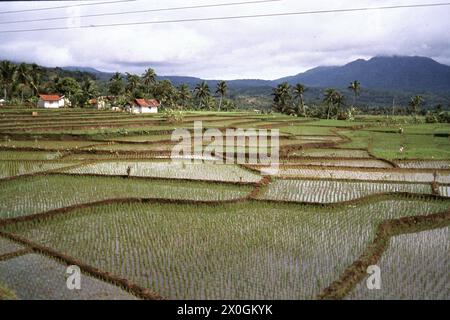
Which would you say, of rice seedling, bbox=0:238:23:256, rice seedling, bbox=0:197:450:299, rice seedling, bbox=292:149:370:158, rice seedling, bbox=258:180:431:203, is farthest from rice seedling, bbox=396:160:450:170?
rice seedling, bbox=0:238:23:256

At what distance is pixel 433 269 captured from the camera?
6.96 meters

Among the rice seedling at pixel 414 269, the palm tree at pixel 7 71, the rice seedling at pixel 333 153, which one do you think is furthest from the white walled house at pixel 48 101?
the rice seedling at pixel 414 269

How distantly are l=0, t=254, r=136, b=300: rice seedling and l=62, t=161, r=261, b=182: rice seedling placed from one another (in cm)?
685

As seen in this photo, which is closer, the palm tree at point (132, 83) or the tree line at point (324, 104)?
the tree line at point (324, 104)

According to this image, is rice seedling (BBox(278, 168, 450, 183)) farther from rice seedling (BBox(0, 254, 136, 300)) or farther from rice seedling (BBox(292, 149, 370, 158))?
rice seedling (BBox(0, 254, 136, 300))

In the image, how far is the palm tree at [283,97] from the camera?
54.8 meters

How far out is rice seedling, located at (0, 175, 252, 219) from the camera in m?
10.5

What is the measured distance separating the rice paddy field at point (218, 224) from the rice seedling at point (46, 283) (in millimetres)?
29

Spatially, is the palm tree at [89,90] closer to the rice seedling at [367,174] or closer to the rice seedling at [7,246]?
the rice seedling at [367,174]

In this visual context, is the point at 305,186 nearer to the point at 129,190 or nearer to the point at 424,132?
the point at 129,190

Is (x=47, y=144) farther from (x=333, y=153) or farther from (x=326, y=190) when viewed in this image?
(x=326, y=190)

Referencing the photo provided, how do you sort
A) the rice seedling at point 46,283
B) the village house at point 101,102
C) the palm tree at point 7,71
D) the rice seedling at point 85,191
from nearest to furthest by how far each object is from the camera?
the rice seedling at point 46,283 < the rice seedling at point 85,191 < the palm tree at point 7,71 < the village house at point 101,102

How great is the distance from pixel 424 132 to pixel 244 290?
27.1 metres

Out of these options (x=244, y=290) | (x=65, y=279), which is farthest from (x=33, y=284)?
(x=244, y=290)
